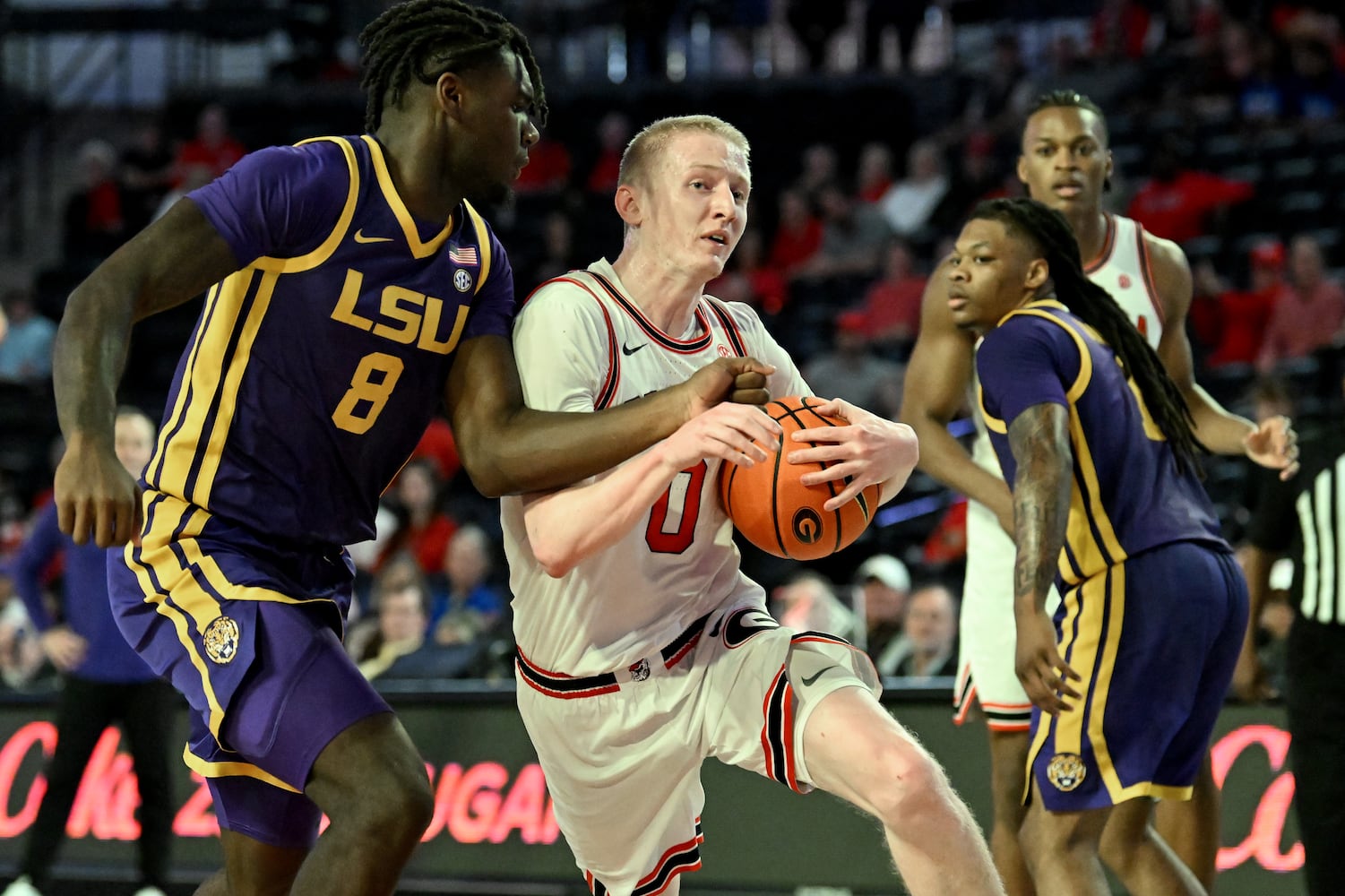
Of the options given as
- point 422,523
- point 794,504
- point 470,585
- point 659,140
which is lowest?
point 470,585

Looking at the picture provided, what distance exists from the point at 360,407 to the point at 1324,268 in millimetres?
8664

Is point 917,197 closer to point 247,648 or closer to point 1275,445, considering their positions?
point 1275,445

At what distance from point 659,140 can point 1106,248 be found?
1.91m

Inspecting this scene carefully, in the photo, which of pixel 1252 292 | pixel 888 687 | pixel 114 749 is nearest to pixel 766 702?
pixel 888 687

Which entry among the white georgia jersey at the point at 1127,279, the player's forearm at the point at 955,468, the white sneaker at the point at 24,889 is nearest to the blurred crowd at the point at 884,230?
the white sneaker at the point at 24,889

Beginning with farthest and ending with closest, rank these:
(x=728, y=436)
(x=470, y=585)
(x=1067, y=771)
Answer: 1. (x=470, y=585)
2. (x=1067, y=771)
3. (x=728, y=436)

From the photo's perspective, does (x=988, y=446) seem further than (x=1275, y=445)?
Yes

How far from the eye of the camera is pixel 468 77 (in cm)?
402

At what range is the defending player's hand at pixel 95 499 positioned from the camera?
312 centimetres

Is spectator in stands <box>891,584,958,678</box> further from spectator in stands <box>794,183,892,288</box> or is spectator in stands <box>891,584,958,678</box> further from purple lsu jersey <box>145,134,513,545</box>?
spectator in stands <box>794,183,892,288</box>

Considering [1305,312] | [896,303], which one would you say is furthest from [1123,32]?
[1305,312]

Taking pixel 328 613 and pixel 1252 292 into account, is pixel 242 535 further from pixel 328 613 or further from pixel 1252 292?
pixel 1252 292

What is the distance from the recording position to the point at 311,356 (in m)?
3.83

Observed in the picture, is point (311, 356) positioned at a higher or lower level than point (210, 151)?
higher
